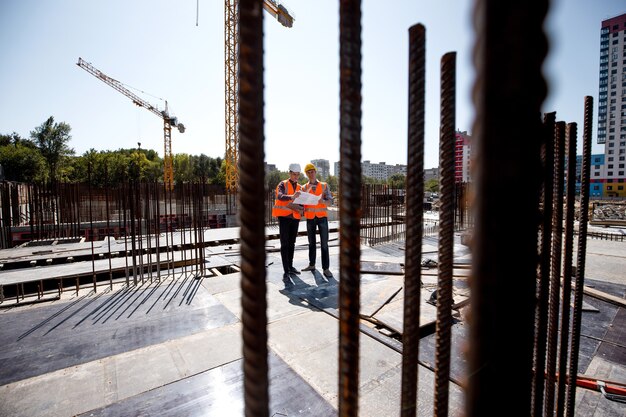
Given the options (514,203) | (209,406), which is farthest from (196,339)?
(514,203)

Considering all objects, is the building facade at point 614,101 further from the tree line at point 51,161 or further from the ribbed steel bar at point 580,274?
the ribbed steel bar at point 580,274

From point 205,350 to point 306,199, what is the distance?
3032 mm

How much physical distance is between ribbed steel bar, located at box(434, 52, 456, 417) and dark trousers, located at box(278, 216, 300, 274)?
14.1ft

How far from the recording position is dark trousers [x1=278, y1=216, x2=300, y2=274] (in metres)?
5.24

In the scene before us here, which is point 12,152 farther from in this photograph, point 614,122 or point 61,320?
point 614,122

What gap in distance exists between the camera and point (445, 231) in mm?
992

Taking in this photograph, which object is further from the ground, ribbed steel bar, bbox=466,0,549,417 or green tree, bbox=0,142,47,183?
green tree, bbox=0,142,47,183

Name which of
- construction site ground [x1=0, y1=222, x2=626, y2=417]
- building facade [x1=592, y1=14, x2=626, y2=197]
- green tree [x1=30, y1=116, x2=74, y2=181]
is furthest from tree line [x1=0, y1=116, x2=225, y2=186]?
building facade [x1=592, y1=14, x2=626, y2=197]

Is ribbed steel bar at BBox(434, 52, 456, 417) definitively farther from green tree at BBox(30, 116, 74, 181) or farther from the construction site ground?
green tree at BBox(30, 116, 74, 181)

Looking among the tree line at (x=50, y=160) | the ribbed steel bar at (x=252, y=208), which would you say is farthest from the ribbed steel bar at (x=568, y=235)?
the tree line at (x=50, y=160)

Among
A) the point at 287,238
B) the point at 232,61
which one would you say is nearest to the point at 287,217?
the point at 287,238

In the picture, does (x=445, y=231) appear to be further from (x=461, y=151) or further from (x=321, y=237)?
(x=461, y=151)

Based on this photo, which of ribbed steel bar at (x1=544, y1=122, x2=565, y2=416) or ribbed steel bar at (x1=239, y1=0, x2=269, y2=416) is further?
ribbed steel bar at (x1=544, y1=122, x2=565, y2=416)

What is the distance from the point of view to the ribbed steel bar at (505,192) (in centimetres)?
33
